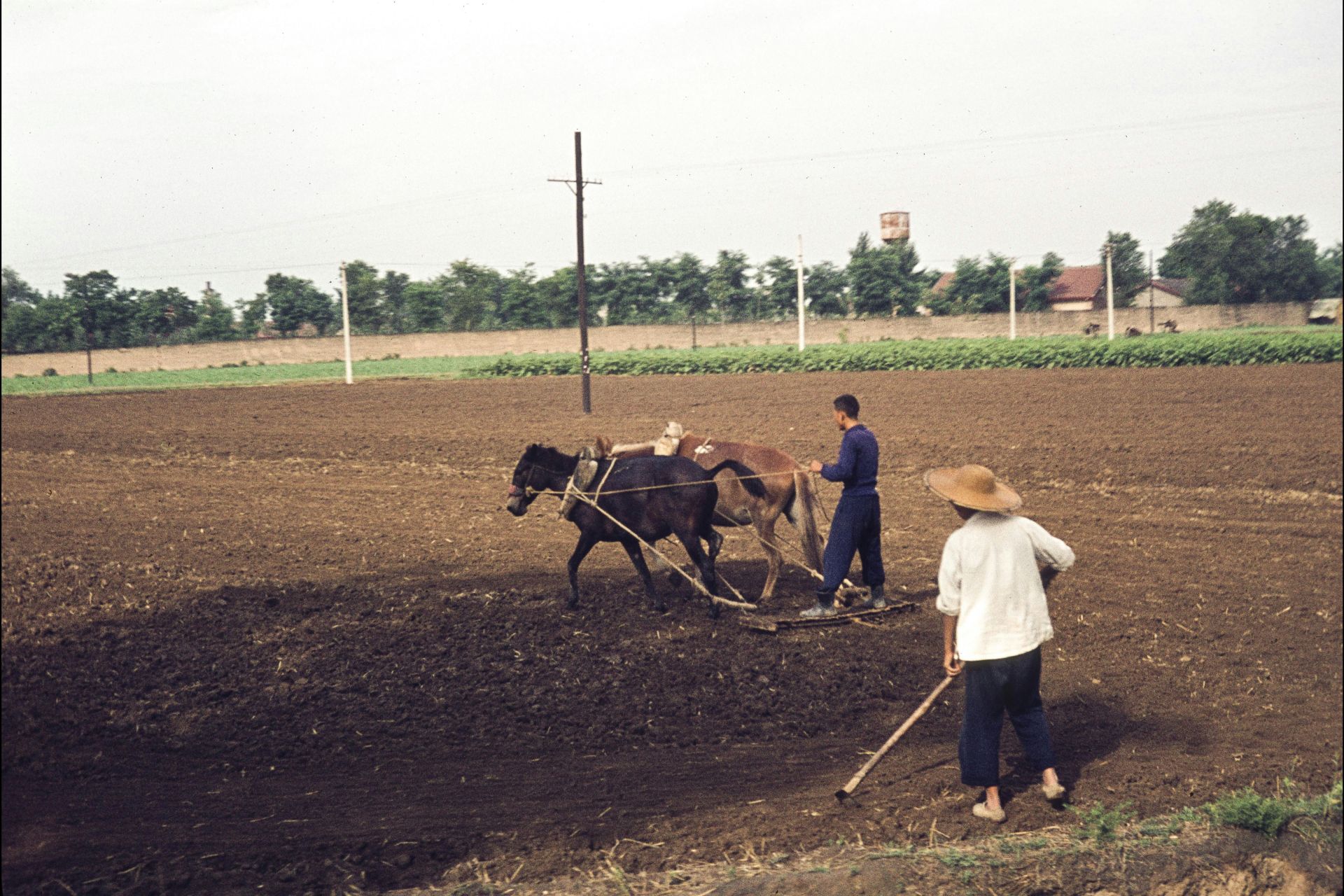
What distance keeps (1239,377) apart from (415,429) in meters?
18.9

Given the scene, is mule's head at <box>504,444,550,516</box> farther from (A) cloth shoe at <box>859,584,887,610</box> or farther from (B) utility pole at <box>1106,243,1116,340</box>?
(B) utility pole at <box>1106,243,1116,340</box>

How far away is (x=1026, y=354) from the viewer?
32469 millimetres

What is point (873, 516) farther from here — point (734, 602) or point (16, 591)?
point (16, 591)

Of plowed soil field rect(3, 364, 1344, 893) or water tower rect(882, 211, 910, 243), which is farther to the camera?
water tower rect(882, 211, 910, 243)

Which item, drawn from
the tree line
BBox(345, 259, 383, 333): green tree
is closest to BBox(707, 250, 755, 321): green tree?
the tree line

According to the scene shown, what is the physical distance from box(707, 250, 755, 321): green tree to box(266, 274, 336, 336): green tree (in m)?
9.68

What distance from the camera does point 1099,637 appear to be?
7918 mm

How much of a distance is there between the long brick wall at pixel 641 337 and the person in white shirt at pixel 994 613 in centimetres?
939

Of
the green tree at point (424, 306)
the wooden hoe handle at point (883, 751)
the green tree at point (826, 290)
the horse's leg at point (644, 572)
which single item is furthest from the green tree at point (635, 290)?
the wooden hoe handle at point (883, 751)

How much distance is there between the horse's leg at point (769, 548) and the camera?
871cm

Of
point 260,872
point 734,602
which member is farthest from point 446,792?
point 734,602

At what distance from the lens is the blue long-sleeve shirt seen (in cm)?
754

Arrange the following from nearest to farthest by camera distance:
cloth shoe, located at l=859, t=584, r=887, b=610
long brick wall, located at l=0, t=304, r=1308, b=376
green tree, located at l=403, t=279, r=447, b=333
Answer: cloth shoe, located at l=859, t=584, r=887, b=610 < long brick wall, located at l=0, t=304, r=1308, b=376 < green tree, located at l=403, t=279, r=447, b=333

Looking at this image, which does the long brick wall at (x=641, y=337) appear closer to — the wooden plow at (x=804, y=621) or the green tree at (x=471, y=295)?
the green tree at (x=471, y=295)
